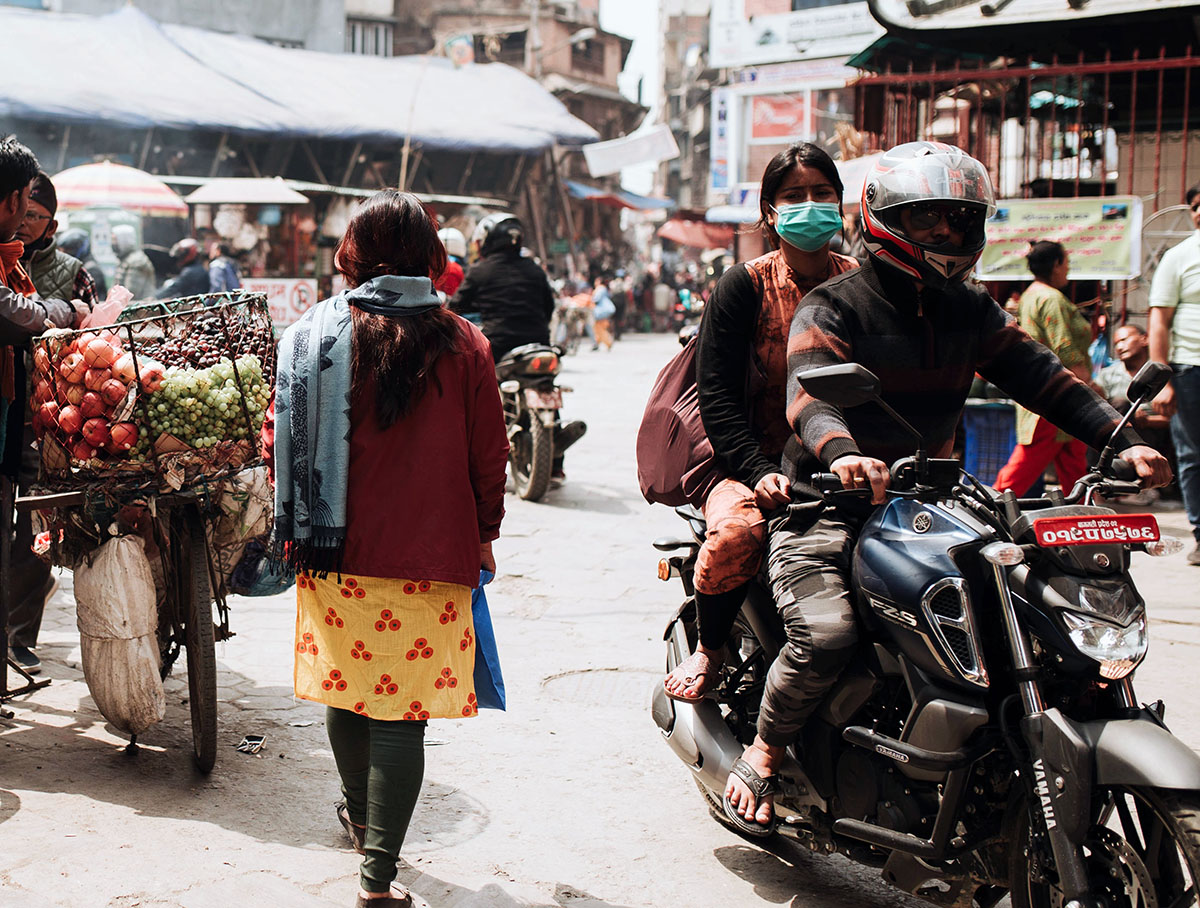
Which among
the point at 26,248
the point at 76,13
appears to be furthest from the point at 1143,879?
the point at 76,13

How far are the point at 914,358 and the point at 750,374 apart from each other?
0.58 metres

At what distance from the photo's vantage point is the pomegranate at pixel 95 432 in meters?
3.99

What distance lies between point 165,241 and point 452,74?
12371 mm

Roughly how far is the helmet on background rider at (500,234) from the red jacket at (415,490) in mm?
6398

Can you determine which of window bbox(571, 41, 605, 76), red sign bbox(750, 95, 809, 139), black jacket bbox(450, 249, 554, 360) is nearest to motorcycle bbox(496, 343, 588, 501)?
black jacket bbox(450, 249, 554, 360)

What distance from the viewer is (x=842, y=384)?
2771 millimetres

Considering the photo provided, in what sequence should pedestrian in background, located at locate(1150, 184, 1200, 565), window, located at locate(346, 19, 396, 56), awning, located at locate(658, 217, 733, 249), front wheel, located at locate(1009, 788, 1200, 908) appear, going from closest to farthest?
front wheel, located at locate(1009, 788, 1200, 908) < pedestrian in background, located at locate(1150, 184, 1200, 565) < awning, located at locate(658, 217, 733, 249) < window, located at locate(346, 19, 396, 56)

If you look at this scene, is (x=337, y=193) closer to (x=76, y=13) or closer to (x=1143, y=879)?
(x=76, y=13)

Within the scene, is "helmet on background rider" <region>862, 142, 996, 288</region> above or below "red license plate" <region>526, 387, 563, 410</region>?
above

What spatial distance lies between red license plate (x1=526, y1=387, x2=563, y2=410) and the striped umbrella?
10014mm

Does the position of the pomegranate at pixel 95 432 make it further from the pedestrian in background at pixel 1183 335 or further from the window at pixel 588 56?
the window at pixel 588 56

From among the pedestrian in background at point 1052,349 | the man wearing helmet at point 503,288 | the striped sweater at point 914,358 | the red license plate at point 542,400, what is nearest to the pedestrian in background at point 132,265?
the man wearing helmet at point 503,288

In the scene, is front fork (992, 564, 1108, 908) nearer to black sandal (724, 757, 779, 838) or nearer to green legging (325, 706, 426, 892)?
black sandal (724, 757, 779, 838)

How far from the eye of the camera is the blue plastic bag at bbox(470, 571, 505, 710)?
341cm
